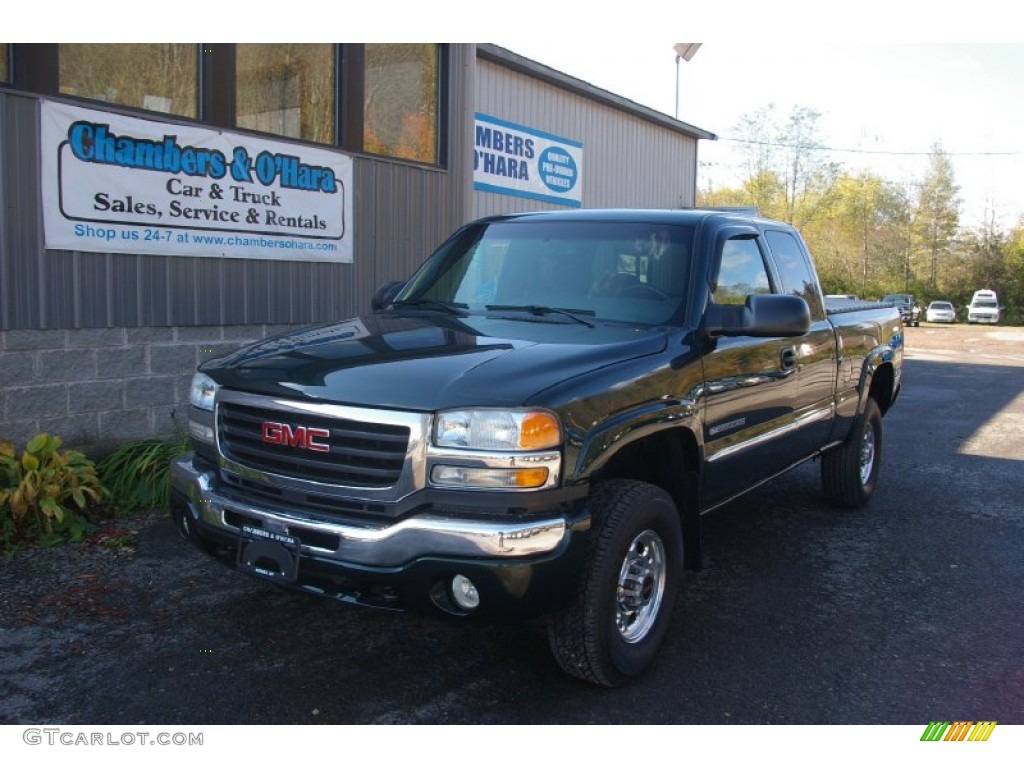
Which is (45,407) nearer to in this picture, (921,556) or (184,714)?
(184,714)

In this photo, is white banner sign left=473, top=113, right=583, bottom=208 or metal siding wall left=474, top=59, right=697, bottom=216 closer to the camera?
white banner sign left=473, top=113, right=583, bottom=208

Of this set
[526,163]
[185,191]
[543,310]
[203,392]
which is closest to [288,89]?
[185,191]

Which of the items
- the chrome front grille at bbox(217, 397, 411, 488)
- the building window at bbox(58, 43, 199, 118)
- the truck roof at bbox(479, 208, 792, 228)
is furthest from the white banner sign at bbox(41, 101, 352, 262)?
the chrome front grille at bbox(217, 397, 411, 488)

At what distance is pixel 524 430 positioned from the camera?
299cm

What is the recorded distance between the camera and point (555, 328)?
3889 mm

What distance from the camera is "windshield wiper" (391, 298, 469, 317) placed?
4.43 metres

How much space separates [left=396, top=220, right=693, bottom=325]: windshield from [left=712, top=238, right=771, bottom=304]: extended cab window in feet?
0.84

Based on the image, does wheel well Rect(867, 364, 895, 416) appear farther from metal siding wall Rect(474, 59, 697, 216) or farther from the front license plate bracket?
metal siding wall Rect(474, 59, 697, 216)

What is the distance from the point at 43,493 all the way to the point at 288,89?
13.1ft

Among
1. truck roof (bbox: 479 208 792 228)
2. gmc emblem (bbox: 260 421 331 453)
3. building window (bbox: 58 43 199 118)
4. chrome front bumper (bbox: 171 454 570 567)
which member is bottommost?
chrome front bumper (bbox: 171 454 570 567)

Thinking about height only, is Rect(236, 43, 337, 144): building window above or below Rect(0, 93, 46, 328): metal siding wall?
above

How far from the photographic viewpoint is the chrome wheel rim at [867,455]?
649 centimetres

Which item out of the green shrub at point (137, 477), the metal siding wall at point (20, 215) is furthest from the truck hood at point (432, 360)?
the metal siding wall at point (20, 215)

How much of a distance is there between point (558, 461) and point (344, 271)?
531 cm
